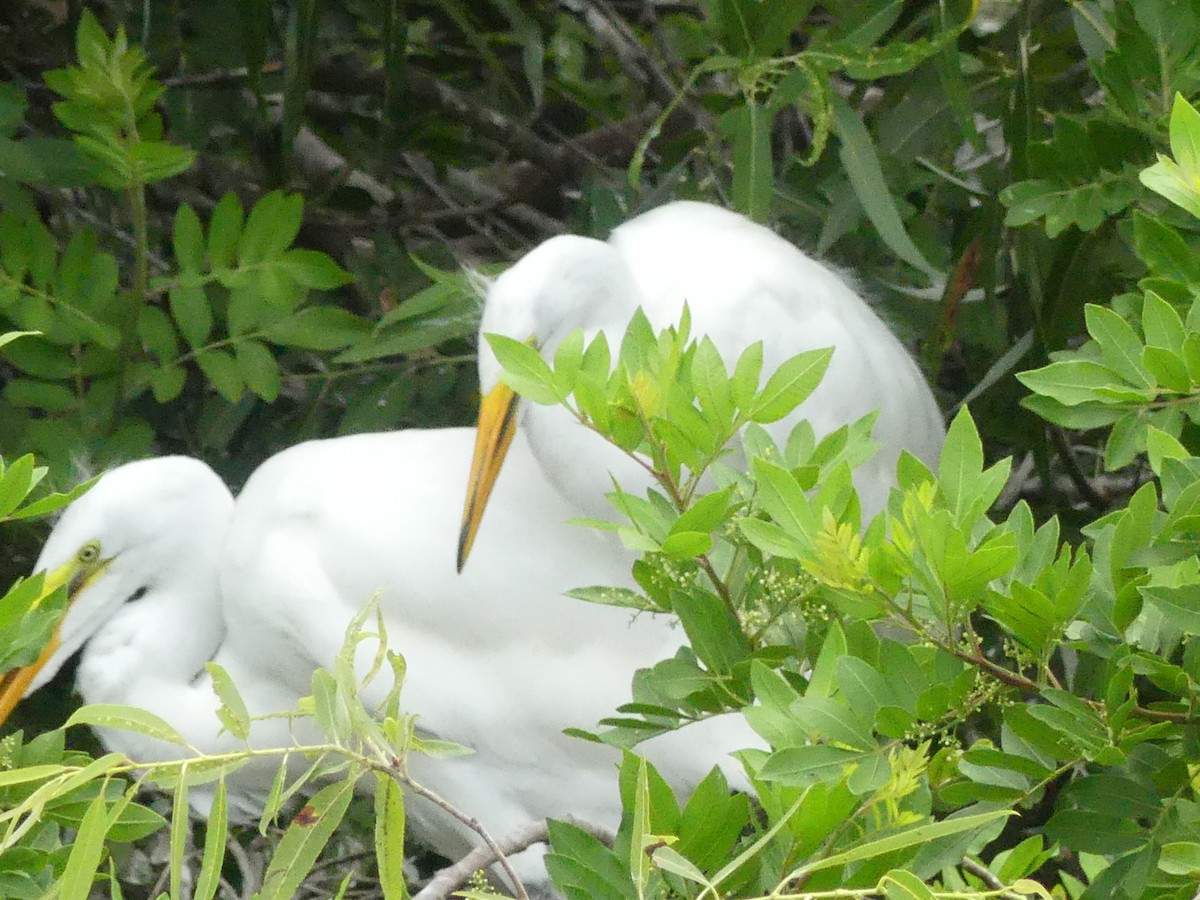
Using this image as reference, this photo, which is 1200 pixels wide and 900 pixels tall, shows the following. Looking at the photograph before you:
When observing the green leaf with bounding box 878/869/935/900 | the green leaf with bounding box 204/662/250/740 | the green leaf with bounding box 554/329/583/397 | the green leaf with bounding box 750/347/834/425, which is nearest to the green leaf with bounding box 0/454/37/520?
the green leaf with bounding box 204/662/250/740

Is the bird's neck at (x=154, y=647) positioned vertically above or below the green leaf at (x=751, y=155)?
below

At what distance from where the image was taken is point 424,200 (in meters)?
2.17

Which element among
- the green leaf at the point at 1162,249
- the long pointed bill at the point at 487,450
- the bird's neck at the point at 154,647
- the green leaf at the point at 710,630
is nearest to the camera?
the green leaf at the point at 710,630

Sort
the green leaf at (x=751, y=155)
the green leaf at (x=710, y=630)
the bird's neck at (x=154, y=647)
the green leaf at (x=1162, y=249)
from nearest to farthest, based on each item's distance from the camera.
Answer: the green leaf at (x=710, y=630) → the green leaf at (x=1162, y=249) → the green leaf at (x=751, y=155) → the bird's neck at (x=154, y=647)

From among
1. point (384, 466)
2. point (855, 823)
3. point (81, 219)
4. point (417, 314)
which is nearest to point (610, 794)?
point (384, 466)

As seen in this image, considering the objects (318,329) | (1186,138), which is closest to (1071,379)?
Result: (1186,138)

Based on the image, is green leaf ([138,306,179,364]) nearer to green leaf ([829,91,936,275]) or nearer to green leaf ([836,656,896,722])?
green leaf ([829,91,936,275])

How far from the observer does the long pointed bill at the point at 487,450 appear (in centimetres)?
139

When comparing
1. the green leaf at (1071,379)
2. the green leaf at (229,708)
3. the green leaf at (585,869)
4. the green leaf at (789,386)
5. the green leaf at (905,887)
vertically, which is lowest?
the green leaf at (585,869)

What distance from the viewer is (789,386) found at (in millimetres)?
856

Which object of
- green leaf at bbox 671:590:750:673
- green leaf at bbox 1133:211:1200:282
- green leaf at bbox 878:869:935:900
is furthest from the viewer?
green leaf at bbox 1133:211:1200:282

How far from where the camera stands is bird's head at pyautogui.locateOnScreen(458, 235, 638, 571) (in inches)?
55.0

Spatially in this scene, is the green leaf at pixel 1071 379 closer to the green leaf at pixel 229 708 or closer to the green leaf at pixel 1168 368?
the green leaf at pixel 1168 368

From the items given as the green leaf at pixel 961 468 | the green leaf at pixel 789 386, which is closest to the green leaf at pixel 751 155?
the green leaf at pixel 789 386
